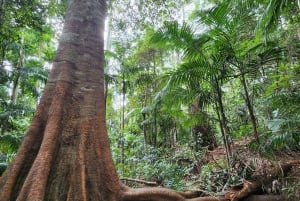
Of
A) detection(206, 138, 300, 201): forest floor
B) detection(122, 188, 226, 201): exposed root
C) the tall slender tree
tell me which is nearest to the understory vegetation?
detection(206, 138, 300, 201): forest floor

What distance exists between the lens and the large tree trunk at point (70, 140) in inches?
96.3

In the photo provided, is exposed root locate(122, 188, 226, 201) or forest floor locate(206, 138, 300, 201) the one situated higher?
forest floor locate(206, 138, 300, 201)

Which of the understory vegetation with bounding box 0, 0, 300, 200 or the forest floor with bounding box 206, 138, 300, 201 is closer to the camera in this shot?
the forest floor with bounding box 206, 138, 300, 201

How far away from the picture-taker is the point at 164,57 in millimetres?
9547

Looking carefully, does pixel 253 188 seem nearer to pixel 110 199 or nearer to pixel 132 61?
pixel 110 199

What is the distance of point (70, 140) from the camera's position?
9.00ft

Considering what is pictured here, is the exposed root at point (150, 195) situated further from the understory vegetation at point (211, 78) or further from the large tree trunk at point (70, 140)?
the understory vegetation at point (211, 78)

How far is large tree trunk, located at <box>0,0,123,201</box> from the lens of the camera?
245 cm

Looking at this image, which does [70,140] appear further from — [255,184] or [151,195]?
[255,184]

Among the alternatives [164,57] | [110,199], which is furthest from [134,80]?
[110,199]

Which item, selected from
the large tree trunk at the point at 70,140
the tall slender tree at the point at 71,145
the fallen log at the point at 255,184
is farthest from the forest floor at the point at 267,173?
the large tree trunk at the point at 70,140

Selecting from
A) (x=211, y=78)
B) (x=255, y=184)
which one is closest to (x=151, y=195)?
(x=255, y=184)

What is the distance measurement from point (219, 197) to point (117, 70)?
5070 millimetres

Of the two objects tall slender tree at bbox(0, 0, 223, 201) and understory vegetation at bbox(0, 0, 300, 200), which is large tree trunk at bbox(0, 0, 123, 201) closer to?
tall slender tree at bbox(0, 0, 223, 201)
